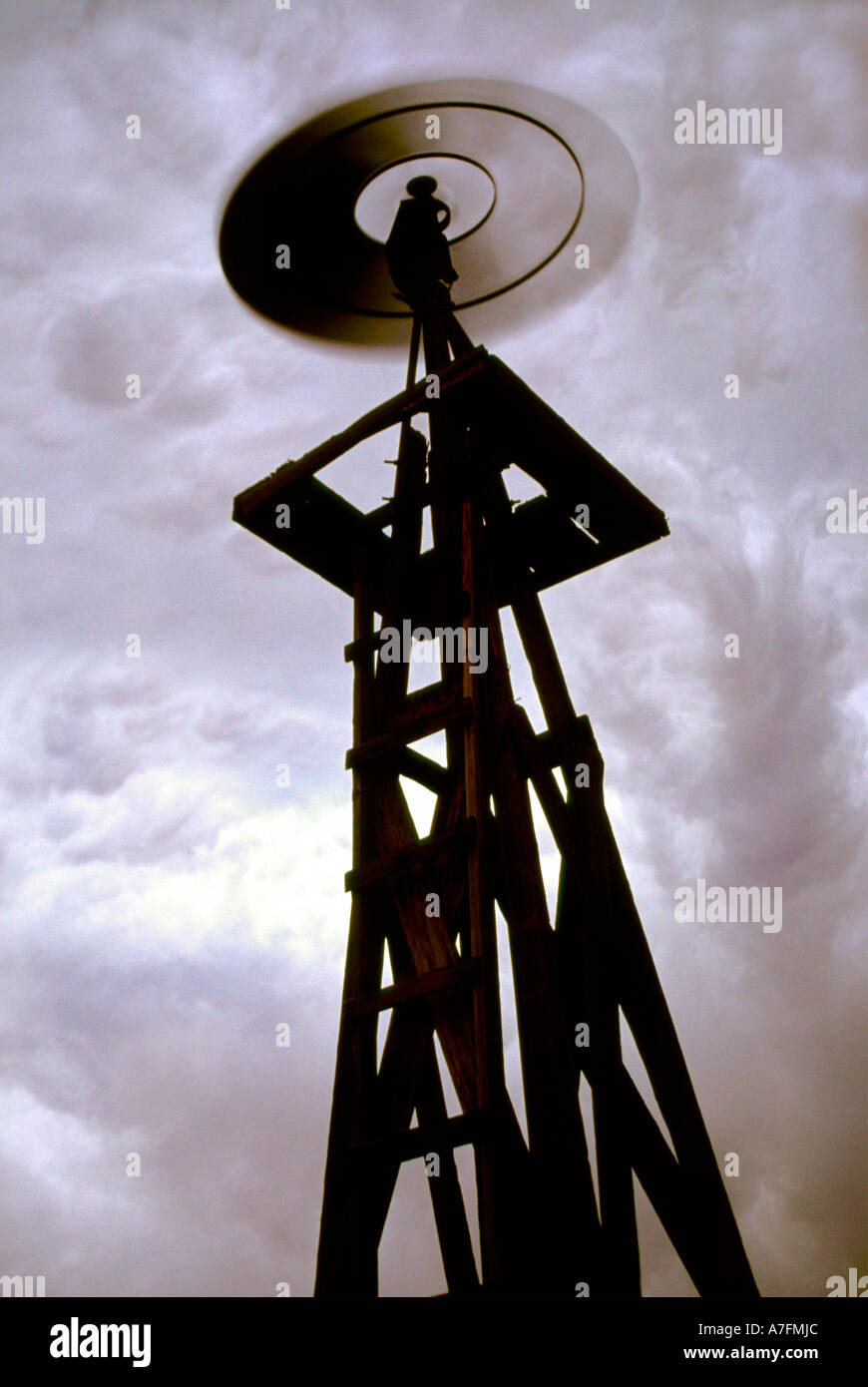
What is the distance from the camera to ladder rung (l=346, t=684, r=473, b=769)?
9.20 m

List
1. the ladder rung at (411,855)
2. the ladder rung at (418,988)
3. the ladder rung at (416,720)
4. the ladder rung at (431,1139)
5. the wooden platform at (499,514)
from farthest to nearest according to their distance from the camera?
the wooden platform at (499,514)
the ladder rung at (416,720)
the ladder rung at (411,855)
the ladder rung at (418,988)
the ladder rung at (431,1139)

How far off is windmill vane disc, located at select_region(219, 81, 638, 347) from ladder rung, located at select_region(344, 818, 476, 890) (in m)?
5.53

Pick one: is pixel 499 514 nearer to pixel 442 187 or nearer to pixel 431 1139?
pixel 442 187

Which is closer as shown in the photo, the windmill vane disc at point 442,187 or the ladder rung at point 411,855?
the ladder rung at point 411,855

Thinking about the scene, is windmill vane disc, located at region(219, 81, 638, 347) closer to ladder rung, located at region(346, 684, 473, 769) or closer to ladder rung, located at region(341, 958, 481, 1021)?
ladder rung, located at region(346, 684, 473, 769)

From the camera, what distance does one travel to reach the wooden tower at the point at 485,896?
8.05m

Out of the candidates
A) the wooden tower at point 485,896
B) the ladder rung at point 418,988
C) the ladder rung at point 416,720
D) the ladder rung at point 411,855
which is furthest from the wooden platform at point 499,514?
the ladder rung at point 418,988

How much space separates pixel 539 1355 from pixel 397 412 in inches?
270

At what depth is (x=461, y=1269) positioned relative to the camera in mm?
8883

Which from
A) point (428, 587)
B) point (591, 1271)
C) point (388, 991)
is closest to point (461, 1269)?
point (591, 1271)

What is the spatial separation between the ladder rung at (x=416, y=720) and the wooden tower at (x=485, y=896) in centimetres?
2

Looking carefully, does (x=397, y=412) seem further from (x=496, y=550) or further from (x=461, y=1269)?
(x=461, y=1269)

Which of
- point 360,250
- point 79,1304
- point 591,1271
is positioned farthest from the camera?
point 360,250

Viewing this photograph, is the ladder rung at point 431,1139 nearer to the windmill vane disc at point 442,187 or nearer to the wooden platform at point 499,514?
the wooden platform at point 499,514
